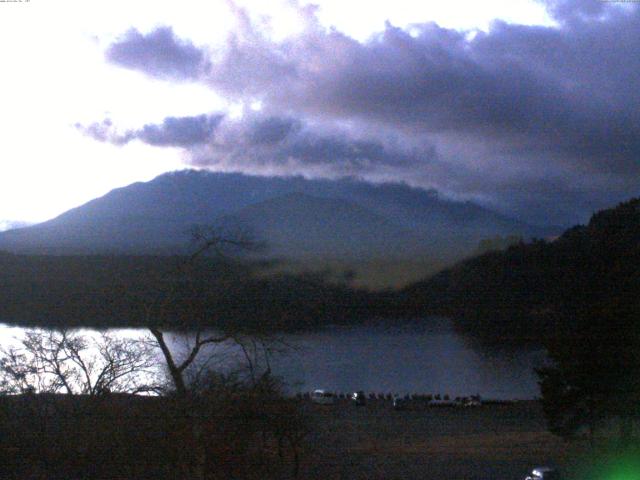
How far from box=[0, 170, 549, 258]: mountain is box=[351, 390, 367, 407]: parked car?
369 centimetres

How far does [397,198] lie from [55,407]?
33.1 feet

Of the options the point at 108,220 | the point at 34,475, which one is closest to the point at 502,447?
the point at 108,220

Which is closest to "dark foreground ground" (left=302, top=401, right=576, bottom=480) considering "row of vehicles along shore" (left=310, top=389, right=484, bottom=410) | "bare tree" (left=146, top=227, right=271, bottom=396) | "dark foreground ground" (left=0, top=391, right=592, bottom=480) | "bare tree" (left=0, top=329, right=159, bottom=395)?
"dark foreground ground" (left=0, top=391, right=592, bottom=480)

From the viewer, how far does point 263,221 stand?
1001 centimetres

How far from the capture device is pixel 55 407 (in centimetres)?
583

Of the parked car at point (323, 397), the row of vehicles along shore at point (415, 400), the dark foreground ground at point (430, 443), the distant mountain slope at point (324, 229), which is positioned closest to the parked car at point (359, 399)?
the row of vehicles along shore at point (415, 400)

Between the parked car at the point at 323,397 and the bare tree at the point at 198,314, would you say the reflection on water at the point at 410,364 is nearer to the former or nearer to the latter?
the parked car at the point at 323,397

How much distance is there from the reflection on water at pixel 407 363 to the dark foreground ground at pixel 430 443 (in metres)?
0.43

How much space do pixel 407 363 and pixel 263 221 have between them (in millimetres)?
5479

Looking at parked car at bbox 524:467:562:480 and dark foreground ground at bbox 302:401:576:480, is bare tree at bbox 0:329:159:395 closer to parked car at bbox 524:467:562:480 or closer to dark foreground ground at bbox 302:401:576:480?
dark foreground ground at bbox 302:401:576:480

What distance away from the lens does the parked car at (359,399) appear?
14419 mm

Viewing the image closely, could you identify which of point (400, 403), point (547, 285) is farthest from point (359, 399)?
point (547, 285)

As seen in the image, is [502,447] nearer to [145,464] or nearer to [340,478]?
[340,478]

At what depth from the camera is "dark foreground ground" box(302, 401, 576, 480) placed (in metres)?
7.76
